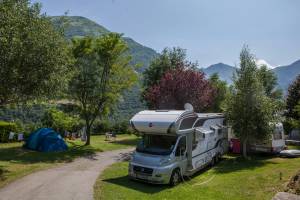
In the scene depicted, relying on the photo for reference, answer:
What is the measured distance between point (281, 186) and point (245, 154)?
9961mm

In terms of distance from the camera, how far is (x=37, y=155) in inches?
893

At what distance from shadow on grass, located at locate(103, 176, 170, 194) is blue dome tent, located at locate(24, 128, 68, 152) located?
33.7 ft

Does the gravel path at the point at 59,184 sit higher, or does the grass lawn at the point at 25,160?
the grass lawn at the point at 25,160

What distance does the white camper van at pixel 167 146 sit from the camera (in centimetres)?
1508

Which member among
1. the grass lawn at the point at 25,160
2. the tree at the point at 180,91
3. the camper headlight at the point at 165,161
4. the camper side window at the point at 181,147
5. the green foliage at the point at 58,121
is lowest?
the grass lawn at the point at 25,160

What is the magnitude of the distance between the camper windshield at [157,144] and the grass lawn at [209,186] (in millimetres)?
1593

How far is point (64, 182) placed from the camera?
15.1 m

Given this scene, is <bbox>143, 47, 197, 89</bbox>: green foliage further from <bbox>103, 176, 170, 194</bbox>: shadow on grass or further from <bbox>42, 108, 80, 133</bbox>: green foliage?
<bbox>103, 176, 170, 194</bbox>: shadow on grass

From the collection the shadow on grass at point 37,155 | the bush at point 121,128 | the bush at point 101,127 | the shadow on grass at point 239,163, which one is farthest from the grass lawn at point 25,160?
the bush at point 121,128

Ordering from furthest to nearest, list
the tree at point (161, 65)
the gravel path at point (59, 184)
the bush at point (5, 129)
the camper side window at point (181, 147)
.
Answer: the tree at point (161, 65)
the bush at point (5, 129)
the camper side window at point (181, 147)
the gravel path at point (59, 184)

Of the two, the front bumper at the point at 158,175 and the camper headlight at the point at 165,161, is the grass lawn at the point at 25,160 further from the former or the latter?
the camper headlight at the point at 165,161

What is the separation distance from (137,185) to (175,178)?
72.6 inches

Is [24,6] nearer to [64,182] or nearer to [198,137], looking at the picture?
[64,182]

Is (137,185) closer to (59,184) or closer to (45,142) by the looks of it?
(59,184)
